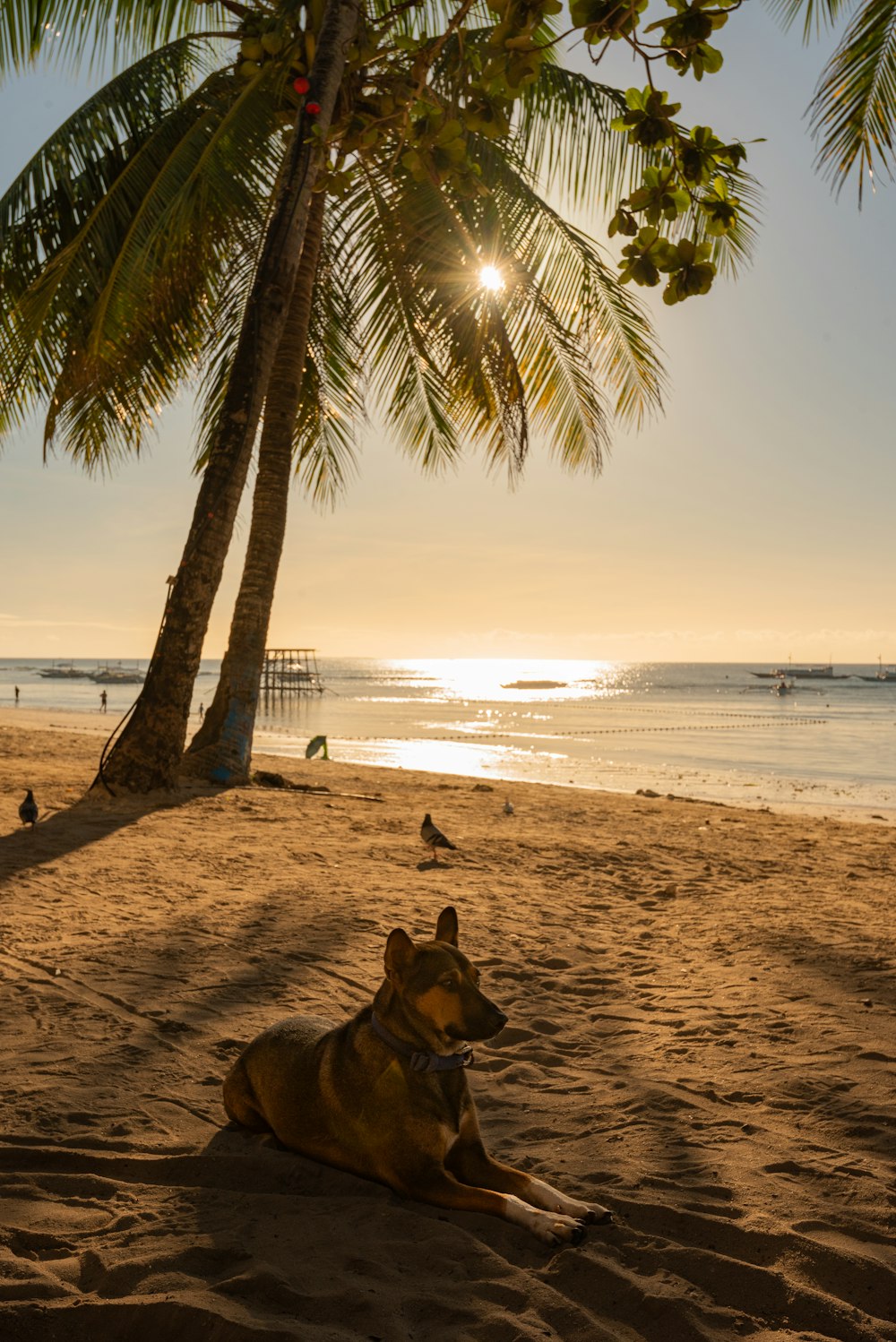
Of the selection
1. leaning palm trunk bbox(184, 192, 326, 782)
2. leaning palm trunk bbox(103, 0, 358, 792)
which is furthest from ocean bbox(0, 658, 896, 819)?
leaning palm trunk bbox(103, 0, 358, 792)

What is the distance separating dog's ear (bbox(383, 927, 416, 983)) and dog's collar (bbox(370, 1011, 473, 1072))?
0.55 feet

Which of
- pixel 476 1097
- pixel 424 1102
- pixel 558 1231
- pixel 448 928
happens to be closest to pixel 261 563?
pixel 476 1097

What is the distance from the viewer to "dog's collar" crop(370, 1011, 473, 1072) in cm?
285

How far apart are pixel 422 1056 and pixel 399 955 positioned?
12.5 inches

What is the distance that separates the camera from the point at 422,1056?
2840mm

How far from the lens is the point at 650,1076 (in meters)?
3.98

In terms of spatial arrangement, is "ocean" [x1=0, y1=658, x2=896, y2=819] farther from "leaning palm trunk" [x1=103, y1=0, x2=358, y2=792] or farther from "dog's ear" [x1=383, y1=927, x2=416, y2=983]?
"dog's ear" [x1=383, y1=927, x2=416, y2=983]

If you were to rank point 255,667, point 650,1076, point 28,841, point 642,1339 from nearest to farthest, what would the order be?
point 642,1339, point 650,1076, point 28,841, point 255,667

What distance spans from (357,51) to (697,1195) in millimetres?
3761

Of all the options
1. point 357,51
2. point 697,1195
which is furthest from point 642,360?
point 697,1195

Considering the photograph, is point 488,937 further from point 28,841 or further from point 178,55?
point 178,55

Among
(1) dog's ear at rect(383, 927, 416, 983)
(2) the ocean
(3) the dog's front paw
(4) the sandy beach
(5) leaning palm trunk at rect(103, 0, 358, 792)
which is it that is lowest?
(2) the ocean

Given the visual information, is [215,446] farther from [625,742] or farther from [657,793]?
[625,742]

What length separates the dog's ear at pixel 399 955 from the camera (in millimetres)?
2850
